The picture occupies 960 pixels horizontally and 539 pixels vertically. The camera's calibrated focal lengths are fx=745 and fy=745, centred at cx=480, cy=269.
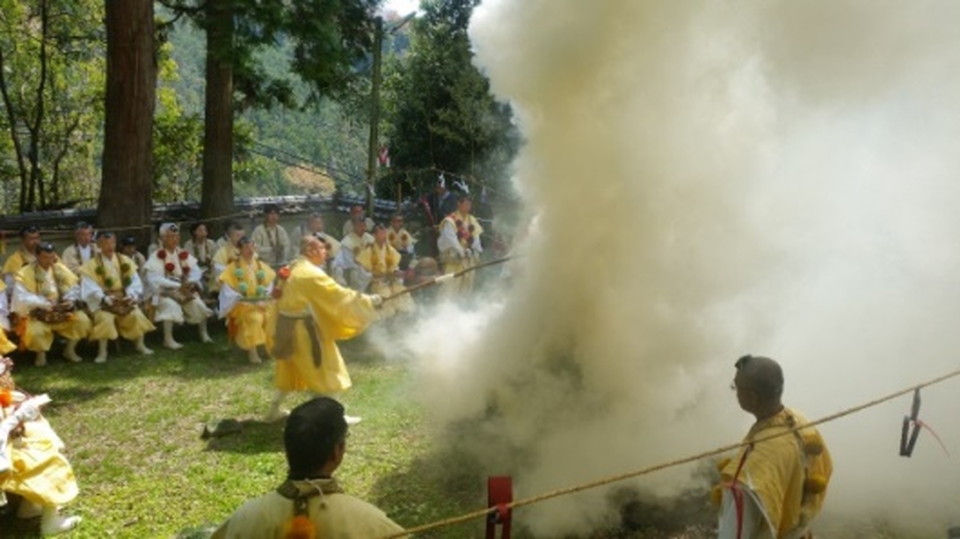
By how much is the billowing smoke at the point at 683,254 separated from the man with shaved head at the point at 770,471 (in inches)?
79.8

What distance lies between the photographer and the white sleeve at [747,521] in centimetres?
327

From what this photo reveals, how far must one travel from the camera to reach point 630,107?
19.4ft

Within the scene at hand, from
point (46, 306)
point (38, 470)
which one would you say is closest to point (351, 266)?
point (46, 306)

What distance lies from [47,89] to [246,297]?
11703 millimetres

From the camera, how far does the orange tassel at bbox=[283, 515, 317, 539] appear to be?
9.00ft

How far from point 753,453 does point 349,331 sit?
4.86 meters

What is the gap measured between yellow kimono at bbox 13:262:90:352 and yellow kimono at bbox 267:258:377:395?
4333 mm

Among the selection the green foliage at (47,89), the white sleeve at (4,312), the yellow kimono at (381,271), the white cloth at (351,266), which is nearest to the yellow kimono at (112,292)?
the white sleeve at (4,312)

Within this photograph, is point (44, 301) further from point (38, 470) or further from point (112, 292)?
point (38, 470)

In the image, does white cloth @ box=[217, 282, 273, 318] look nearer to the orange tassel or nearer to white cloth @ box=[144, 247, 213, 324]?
white cloth @ box=[144, 247, 213, 324]

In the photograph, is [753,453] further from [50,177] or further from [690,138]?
[50,177]

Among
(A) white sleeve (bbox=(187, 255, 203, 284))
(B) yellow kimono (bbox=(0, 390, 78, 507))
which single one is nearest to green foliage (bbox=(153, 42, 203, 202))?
(A) white sleeve (bbox=(187, 255, 203, 284))

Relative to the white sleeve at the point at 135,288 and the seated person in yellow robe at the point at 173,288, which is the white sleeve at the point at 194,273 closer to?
the seated person in yellow robe at the point at 173,288

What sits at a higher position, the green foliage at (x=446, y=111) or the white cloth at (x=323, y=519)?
the green foliage at (x=446, y=111)
